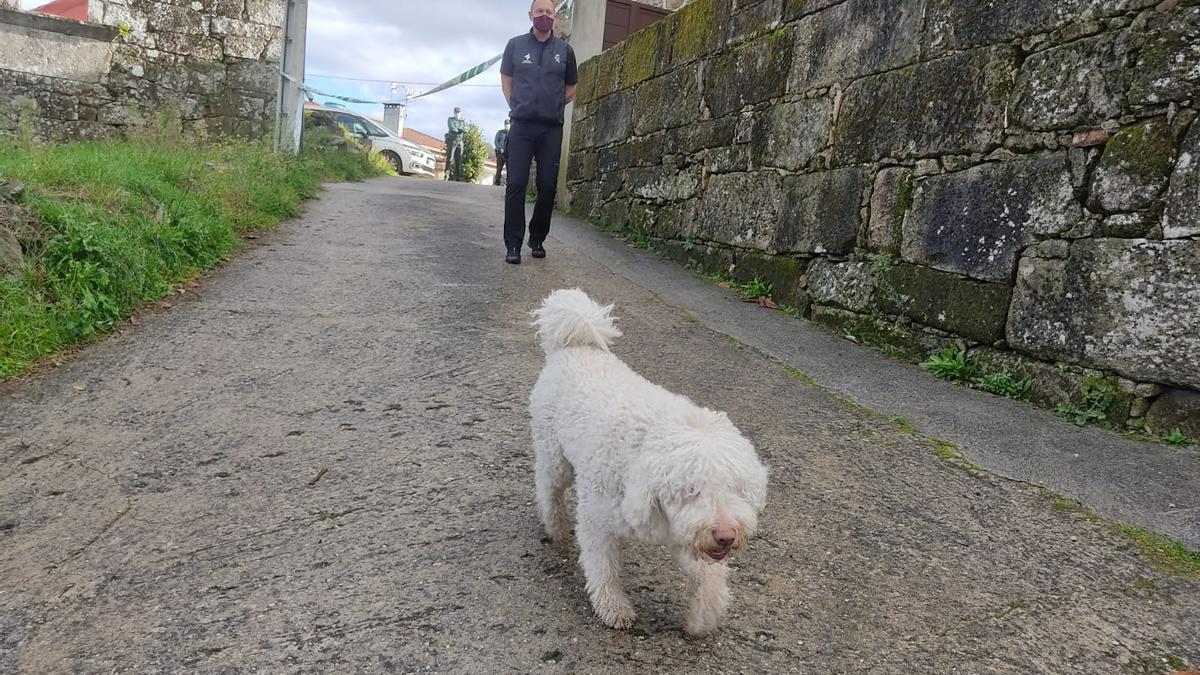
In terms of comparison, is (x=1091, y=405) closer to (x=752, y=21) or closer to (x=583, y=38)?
(x=752, y=21)

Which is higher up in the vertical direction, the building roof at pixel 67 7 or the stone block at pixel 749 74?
the building roof at pixel 67 7

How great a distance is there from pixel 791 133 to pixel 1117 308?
3176 mm

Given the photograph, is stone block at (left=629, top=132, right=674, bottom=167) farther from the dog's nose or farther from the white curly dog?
the dog's nose

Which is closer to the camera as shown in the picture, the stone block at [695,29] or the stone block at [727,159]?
the stone block at [727,159]

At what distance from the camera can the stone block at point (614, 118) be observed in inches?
364

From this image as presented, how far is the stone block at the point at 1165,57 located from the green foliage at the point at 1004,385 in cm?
149

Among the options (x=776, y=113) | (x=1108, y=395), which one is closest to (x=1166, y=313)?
(x=1108, y=395)

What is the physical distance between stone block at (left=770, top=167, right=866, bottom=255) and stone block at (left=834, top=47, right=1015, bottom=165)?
176 mm

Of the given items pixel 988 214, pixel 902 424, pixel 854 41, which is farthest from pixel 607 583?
pixel 854 41

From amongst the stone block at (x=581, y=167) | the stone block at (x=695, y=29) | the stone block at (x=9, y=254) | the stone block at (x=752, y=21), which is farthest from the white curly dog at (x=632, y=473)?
the stone block at (x=581, y=167)

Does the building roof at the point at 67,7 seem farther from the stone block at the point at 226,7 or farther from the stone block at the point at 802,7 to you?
the stone block at the point at 802,7

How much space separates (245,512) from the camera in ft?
9.07

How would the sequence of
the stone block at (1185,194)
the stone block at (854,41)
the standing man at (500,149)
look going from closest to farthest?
1. the stone block at (1185,194)
2. the stone block at (854,41)
3. the standing man at (500,149)

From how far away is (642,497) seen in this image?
1890 mm
